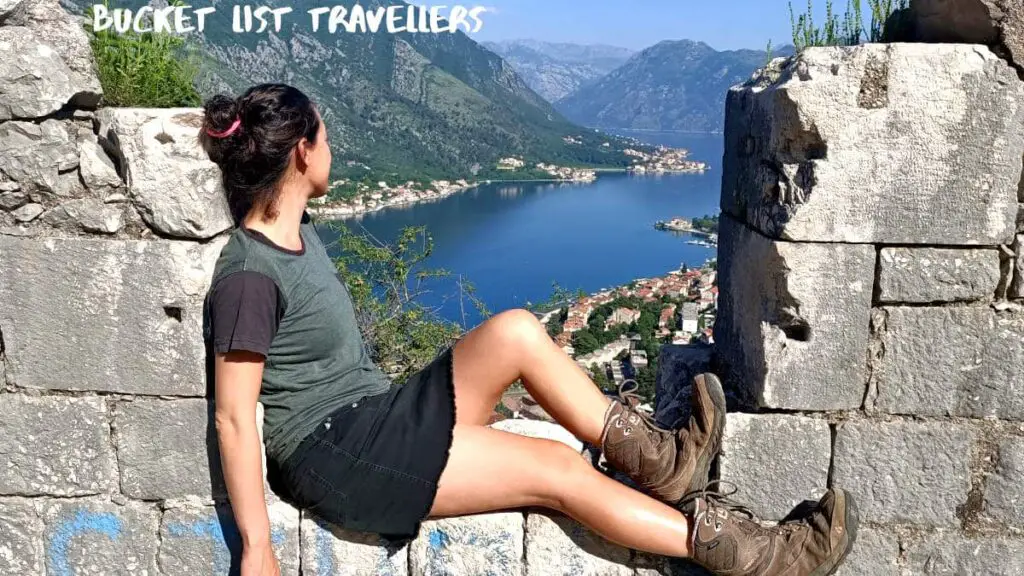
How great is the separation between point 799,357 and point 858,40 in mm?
1207

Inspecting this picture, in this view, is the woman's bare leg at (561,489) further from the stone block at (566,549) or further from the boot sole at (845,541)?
the boot sole at (845,541)

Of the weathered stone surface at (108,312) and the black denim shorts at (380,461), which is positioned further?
the weathered stone surface at (108,312)

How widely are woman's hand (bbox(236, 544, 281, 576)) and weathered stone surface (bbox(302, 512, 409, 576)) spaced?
0.24m

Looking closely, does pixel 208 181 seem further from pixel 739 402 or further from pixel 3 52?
pixel 739 402

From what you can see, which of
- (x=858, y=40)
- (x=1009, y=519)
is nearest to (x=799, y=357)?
(x=1009, y=519)

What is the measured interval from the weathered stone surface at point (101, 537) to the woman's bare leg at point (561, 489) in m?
1.10

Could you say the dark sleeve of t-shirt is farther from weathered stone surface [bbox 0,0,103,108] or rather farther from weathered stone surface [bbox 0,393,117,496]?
weathered stone surface [bbox 0,0,103,108]

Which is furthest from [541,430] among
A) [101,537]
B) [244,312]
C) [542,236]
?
[542,236]

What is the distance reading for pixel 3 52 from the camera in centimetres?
237

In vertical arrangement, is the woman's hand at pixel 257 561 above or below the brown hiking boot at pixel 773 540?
below

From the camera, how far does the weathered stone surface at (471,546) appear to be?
2.38 m

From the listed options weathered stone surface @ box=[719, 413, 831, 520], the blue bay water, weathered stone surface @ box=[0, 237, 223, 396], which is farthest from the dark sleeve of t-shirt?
the blue bay water

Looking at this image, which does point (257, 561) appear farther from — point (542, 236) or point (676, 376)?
point (542, 236)

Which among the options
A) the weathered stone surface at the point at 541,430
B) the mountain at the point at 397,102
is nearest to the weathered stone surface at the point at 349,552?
the weathered stone surface at the point at 541,430
